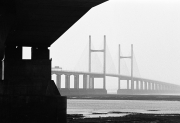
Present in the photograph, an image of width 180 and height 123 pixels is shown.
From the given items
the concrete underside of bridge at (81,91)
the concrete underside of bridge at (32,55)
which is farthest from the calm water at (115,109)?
the concrete underside of bridge at (81,91)

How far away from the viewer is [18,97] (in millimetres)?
25375

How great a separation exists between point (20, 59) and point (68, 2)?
11745mm

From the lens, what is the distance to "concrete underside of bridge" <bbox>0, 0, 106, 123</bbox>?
21.2m

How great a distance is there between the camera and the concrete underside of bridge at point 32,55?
69.4 ft

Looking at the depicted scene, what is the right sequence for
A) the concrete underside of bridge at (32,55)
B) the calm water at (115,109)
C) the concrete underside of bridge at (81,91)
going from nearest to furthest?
the concrete underside of bridge at (32,55) → the calm water at (115,109) → the concrete underside of bridge at (81,91)

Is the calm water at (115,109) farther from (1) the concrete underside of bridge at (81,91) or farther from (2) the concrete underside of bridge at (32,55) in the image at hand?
(1) the concrete underside of bridge at (81,91)

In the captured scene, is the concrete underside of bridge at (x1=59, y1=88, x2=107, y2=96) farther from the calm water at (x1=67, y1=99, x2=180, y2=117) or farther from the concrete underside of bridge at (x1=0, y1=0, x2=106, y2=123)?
the concrete underside of bridge at (x1=0, y1=0, x2=106, y2=123)

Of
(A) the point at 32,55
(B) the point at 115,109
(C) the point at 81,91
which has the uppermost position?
(A) the point at 32,55

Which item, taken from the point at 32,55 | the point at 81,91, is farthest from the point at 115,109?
the point at 81,91

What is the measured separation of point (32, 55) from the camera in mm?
32219

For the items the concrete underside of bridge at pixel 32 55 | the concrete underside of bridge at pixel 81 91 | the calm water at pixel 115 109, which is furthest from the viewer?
the concrete underside of bridge at pixel 81 91

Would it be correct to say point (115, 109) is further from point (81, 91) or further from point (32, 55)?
point (81, 91)

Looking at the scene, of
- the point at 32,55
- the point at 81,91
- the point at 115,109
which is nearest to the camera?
the point at 32,55

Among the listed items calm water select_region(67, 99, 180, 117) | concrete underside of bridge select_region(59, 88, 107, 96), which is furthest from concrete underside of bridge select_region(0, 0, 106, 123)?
concrete underside of bridge select_region(59, 88, 107, 96)
